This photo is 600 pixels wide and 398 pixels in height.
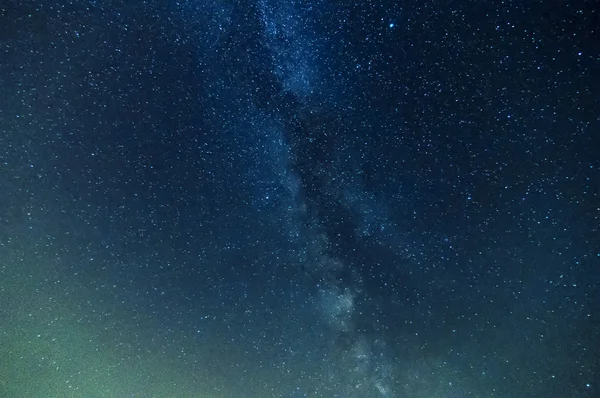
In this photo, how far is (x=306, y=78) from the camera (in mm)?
1617

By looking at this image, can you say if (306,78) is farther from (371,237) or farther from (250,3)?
(371,237)

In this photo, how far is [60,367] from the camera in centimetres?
190

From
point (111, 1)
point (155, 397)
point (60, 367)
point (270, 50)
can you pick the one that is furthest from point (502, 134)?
point (60, 367)

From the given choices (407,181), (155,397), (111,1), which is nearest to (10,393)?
(155,397)

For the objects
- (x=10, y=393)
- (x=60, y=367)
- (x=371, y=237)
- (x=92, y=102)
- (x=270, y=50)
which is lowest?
(x=10, y=393)

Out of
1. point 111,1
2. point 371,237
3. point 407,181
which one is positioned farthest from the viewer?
point 371,237

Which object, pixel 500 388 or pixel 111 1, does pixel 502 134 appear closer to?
pixel 500 388

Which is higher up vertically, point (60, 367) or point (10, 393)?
point (60, 367)

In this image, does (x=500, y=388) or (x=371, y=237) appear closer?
(x=371, y=237)

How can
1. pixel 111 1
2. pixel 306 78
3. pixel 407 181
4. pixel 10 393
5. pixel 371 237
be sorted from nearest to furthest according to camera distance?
1. pixel 111 1
2. pixel 306 78
3. pixel 407 181
4. pixel 371 237
5. pixel 10 393

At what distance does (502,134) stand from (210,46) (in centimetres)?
137

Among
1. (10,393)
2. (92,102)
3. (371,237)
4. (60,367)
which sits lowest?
(10,393)

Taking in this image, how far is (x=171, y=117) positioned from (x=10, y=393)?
178 centimetres

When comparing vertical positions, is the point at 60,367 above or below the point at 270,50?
below
